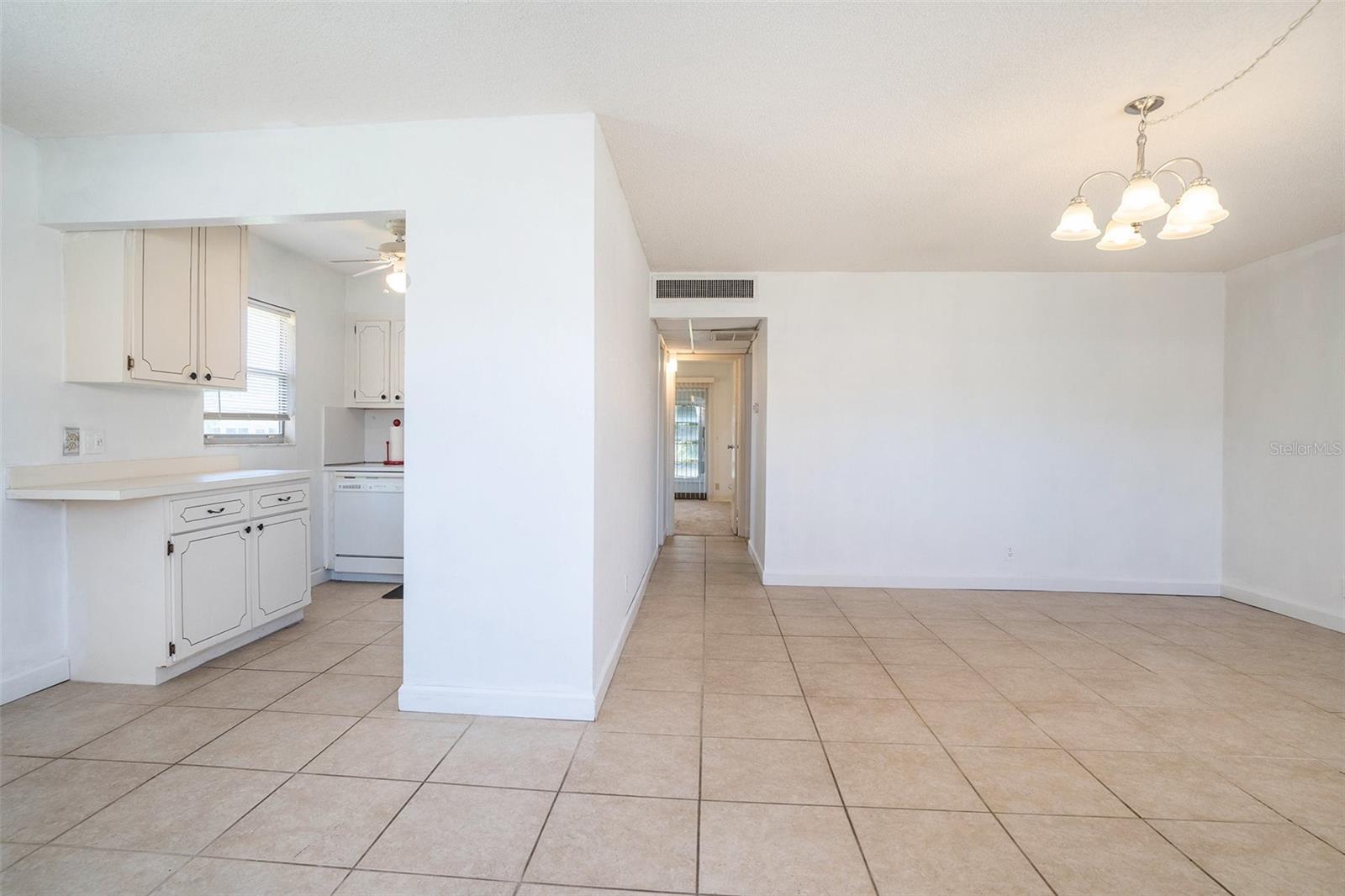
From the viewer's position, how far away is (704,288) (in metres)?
4.79

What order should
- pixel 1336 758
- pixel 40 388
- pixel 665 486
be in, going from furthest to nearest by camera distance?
pixel 665 486
pixel 40 388
pixel 1336 758

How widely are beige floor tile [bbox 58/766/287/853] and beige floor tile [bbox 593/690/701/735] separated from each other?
47.8 inches

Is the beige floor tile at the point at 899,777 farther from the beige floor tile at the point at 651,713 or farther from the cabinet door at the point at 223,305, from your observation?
the cabinet door at the point at 223,305

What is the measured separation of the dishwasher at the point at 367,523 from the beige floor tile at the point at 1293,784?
4.92 meters

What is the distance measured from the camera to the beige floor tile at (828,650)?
3.20 metres

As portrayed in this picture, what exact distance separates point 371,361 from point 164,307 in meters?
1.98

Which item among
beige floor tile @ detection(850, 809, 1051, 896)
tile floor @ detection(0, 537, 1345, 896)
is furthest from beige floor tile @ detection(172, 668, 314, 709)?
beige floor tile @ detection(850, 809, 1051, 896)

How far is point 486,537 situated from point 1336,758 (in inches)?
137

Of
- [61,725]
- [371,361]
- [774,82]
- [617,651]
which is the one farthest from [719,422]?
[61,725]

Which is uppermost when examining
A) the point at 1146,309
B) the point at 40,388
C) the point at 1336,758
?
the point at 1146,309

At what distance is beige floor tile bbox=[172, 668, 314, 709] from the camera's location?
2.59 metres

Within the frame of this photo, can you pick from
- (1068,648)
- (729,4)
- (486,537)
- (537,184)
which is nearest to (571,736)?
(486,537)

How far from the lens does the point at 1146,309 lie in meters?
4.61

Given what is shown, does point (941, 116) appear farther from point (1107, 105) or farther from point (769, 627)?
point (769, 627)
